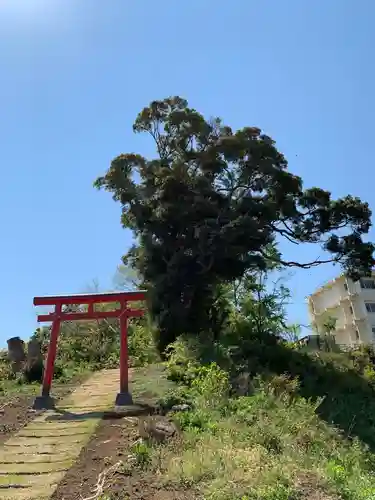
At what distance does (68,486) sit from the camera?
612 cm

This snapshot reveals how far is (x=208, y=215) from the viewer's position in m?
16.1

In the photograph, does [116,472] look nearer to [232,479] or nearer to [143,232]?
[232,479]

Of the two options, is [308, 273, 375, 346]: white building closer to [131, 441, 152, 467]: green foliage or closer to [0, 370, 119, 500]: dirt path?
[0, 370, 119, 500]: dirt path

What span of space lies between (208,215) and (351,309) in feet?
95.6

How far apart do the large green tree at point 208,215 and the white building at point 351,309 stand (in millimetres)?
22447

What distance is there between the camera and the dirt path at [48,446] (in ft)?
20.5

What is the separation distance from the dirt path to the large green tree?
5.35 metres

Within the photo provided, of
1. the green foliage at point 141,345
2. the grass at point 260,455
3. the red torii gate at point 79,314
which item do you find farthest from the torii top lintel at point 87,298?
the green foliage at point 141,345

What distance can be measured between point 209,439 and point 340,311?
3845 cm

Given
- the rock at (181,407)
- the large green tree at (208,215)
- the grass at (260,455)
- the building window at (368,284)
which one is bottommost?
the grass at (260,455)

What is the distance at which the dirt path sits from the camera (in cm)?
625

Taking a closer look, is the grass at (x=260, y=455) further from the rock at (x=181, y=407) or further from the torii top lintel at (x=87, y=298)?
the torii top lintel at (x=87, y=298)

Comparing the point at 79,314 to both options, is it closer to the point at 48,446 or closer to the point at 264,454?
the point at 48,446

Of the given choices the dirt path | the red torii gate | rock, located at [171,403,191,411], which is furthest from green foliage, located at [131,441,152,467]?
the red torii gate
